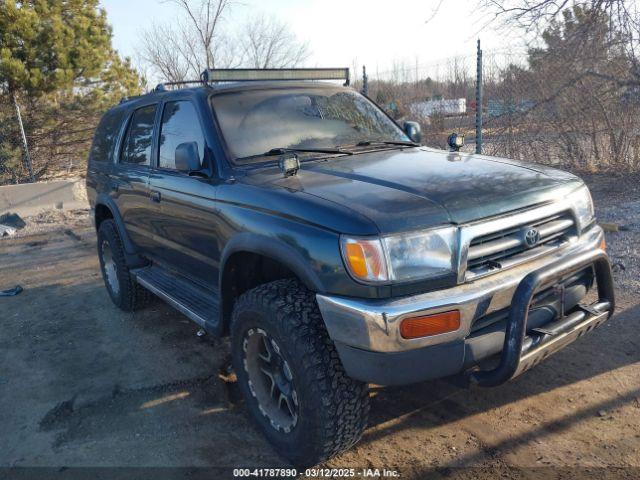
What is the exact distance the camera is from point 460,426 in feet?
9.84

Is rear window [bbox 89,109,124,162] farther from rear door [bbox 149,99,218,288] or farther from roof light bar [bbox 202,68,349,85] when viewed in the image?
roof light bar [bbox 202,68,349,85]

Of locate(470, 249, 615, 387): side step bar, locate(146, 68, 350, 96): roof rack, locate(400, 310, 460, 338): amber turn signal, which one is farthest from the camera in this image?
locate(146, 68, 350, 96): roof rack

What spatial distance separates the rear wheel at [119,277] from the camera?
502 cm

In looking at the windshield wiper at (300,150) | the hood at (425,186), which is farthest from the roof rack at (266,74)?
the hood at (425,186)

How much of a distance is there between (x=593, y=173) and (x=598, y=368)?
6.66m

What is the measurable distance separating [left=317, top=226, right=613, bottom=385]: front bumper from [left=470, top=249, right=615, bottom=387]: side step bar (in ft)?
0.04

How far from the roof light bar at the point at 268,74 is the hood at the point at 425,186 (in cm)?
104

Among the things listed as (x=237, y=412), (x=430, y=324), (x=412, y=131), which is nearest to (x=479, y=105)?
(x=412, y=131)

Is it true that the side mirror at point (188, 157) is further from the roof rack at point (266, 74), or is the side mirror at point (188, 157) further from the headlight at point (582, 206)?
the headlight at point (582, 206)

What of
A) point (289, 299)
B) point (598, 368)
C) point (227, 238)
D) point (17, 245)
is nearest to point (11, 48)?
point (17, 245)

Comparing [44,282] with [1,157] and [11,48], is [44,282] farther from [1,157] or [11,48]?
[11,48]

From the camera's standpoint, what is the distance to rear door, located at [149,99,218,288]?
3412 millimetres

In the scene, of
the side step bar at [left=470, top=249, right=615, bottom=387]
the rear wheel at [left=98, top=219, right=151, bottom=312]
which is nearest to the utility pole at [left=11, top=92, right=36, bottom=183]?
the rear wheel at [left=98, top=219, right=151, bottom=312]

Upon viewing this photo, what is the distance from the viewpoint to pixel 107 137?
5320 mm
